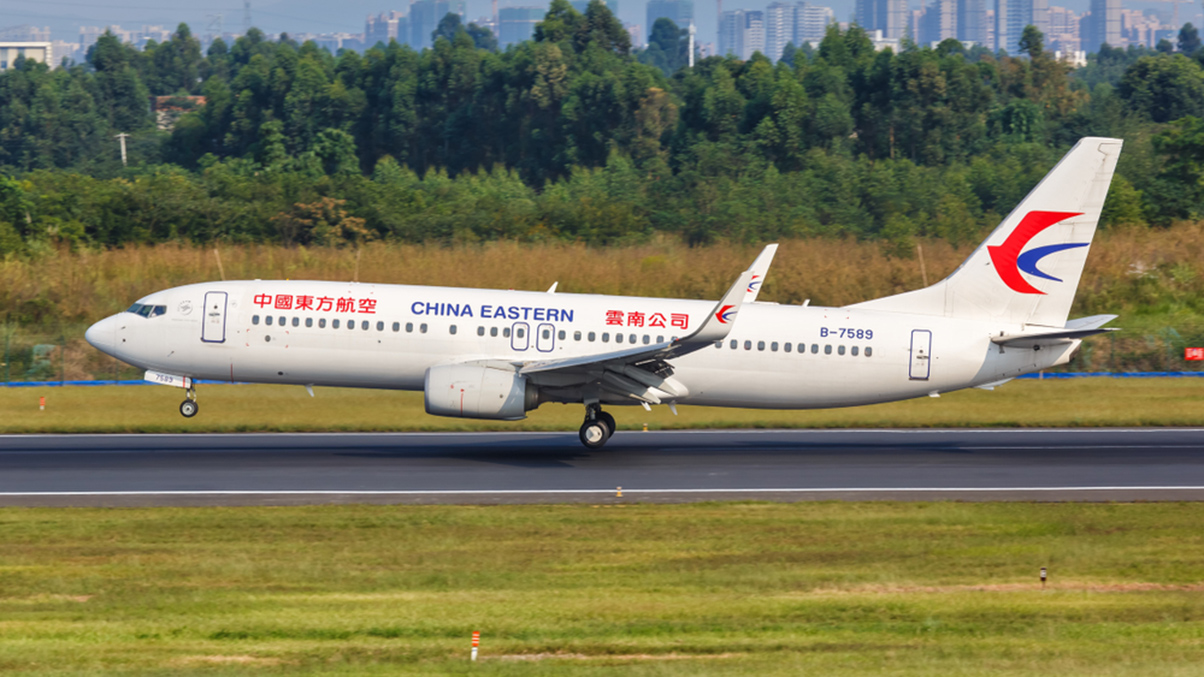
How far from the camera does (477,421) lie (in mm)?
36969

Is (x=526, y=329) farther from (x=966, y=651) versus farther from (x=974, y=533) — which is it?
(x=966, y=651)

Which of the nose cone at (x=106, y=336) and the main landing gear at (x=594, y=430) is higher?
the nose cone at (x=106, y=336)

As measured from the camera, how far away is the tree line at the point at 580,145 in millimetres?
65812

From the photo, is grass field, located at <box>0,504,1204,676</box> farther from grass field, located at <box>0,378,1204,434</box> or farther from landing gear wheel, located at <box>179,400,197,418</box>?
grass field, located at <box>0,378,1204,434</box>

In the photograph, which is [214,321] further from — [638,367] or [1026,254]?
[1026,254]

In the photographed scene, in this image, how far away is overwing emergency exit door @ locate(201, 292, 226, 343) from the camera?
3078 cm

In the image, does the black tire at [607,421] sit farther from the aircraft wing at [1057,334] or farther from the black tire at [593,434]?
the aircraft wing at [1057,334]

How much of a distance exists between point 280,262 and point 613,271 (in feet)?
46.4

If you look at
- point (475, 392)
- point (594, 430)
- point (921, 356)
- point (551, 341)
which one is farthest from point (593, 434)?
point (921, 356)

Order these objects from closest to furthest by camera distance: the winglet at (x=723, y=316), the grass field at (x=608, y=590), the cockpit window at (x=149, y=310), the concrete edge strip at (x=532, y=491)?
the grass field at (x=608, y=590), the concrete edge strip at (x=532, y=491), the winglet at (x=723, y=316), the cockpit window at (x=149, y=310)

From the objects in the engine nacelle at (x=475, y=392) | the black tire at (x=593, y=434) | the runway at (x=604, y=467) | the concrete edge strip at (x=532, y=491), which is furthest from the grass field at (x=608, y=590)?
the black tire at (x=593, y=434)

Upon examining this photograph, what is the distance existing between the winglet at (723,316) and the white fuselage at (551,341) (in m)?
3.20

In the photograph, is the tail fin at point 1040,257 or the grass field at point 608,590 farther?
the tail fin at point 1040,257

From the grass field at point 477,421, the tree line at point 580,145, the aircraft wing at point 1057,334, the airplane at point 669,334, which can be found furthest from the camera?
the tree line at point 580,145
